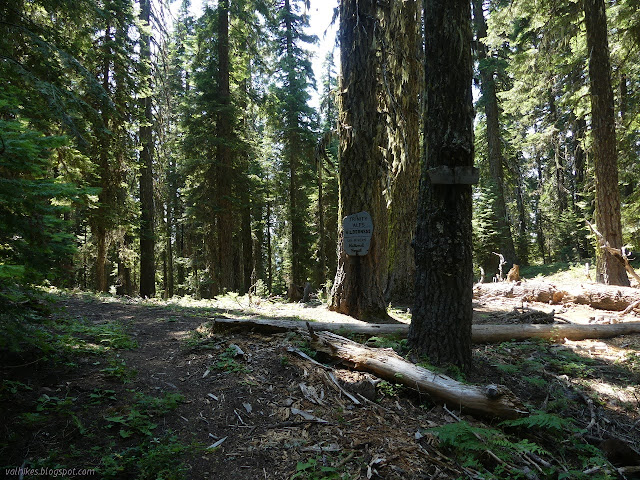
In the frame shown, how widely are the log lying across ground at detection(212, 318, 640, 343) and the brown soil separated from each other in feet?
0.59

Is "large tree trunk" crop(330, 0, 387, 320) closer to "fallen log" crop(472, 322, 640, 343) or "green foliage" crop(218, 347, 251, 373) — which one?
"fallen log" crop(472, 322, 640, 343)

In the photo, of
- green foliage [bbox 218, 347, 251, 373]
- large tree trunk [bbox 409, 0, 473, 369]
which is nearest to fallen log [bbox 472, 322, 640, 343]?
Result: large tree trunk [bbox 409, 0, 473, 369]

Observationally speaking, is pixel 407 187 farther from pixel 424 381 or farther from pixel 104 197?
pixel 104 197

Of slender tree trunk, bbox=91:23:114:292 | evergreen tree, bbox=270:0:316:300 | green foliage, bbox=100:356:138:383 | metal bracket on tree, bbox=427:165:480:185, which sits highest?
evergreen tree, bbox=270:0:316:300

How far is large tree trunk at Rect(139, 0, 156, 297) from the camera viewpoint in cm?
1297

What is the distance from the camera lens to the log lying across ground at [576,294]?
323 inches

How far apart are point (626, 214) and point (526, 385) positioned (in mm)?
11779

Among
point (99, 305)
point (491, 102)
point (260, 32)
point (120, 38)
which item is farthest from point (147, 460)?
point (491, 102)

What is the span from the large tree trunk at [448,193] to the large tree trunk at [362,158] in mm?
2462

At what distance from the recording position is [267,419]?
312 centimetres

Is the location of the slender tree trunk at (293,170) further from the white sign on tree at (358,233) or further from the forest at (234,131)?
the white sign on tree at (358,233)

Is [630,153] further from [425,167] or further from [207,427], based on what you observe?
[207,427]

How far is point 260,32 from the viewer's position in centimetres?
1406

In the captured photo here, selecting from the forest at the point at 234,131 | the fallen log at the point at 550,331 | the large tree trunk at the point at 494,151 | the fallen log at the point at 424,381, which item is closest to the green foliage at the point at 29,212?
the forest at the point at 234,131
